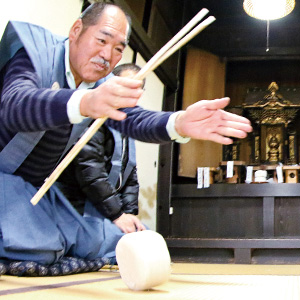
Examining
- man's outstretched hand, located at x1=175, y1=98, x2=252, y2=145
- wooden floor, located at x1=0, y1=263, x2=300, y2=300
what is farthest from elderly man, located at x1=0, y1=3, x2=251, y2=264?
wooden floor, located at x1=0, y1=263, x2=300, y2=300

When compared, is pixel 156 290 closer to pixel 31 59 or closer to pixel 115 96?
pixel 115 96

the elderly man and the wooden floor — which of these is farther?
the elderly man

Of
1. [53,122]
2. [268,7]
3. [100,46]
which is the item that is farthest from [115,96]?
[268,7]

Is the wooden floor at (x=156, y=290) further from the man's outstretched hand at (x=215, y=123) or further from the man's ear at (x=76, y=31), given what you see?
the man's ear at (x=76, y=31)

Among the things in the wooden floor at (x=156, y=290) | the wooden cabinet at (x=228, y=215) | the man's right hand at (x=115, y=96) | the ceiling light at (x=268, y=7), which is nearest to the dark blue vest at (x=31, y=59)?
the wooden floor at (x=156, y=290)

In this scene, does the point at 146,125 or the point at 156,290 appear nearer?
the point at 156,290

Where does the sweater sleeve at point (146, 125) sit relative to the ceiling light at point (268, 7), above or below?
below

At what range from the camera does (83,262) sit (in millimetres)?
2119

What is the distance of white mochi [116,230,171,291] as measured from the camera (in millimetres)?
1339

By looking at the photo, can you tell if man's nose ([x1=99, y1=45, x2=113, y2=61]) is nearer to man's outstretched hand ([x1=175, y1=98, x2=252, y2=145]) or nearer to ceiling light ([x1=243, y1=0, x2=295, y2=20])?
man's outstretched hand ([x1=175, y1=98, x2=252, y2=145])

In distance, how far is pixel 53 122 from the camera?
1562 mm

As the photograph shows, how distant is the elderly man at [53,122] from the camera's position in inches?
63.3

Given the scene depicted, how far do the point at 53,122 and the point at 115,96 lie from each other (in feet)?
1.14

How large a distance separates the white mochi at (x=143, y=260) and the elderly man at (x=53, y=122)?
1.37 ft
